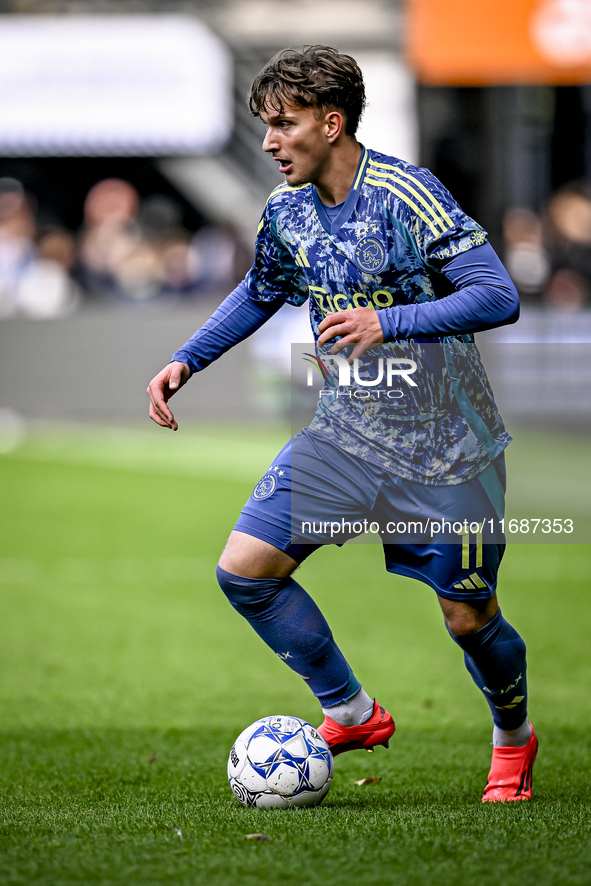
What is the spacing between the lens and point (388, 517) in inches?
134

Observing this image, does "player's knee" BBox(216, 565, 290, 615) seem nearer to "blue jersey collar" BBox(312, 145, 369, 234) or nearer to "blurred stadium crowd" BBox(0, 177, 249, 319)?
"blue jersey collar" BBox(312, 145, 369, 234)

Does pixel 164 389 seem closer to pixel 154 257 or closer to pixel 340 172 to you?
pixel 340 172

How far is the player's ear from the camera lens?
3.33 meters

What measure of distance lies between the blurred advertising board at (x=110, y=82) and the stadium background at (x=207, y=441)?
4 centimetres

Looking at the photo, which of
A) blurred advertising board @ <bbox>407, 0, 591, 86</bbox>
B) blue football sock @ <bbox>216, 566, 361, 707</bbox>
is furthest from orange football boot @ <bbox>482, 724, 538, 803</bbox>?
blurred advertising board @ <bbox>407, 0, 591, 86</bbox>

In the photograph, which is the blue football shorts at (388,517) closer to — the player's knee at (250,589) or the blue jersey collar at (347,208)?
the player's knee at (250,589)

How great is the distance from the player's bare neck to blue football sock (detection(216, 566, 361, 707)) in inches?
43.6

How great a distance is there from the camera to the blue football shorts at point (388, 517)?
10.9 ft

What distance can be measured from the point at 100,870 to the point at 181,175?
18534mm

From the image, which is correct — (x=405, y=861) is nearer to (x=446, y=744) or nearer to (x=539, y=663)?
(x=446, y=744)

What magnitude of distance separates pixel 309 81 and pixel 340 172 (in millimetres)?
260

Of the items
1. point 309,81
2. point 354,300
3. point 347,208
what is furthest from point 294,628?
point 309,81

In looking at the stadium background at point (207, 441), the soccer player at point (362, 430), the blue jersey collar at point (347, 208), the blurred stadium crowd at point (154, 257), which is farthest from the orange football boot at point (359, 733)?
the blurred stadium crowd at point (154, 257)

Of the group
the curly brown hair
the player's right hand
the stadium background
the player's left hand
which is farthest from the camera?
the player's right hand
